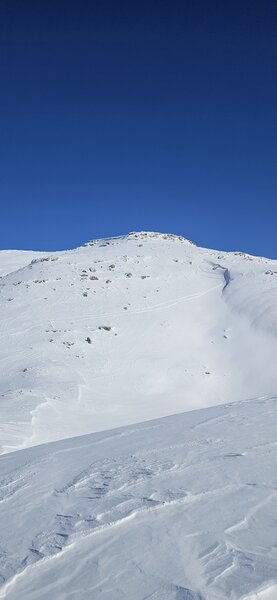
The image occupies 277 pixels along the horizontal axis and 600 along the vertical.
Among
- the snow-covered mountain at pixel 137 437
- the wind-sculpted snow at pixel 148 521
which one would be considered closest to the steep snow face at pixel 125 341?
the snow-covered mountain at pixel 137 437

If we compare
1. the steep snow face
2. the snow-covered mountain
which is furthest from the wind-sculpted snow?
the steep snow face

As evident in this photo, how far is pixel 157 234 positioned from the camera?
4144 cm

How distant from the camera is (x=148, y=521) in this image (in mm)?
4441

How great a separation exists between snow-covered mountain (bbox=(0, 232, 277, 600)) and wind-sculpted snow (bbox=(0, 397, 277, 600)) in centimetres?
2

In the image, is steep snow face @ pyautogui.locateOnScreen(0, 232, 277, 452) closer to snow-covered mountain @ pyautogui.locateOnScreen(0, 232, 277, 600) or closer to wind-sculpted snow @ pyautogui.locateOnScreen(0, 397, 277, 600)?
snow-covered mountain @ pyautogui.locateOnScreen(0, 232, 277, 600)

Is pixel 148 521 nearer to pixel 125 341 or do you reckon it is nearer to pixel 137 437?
pixel 137 437

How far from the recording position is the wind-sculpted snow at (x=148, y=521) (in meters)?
3.45

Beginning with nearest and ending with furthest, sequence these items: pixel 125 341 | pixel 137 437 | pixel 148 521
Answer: pixel 148 521 < pixel 137 437 < pixel 125 341

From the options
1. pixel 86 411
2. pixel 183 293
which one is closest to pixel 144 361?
pixel 86 411

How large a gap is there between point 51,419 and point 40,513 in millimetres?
7691

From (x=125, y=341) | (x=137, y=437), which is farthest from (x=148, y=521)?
(x=125, y=341)

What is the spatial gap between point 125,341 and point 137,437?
11794 mm

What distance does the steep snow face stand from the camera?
13.9 meters

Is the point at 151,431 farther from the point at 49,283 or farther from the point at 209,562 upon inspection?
the point at 49,283
